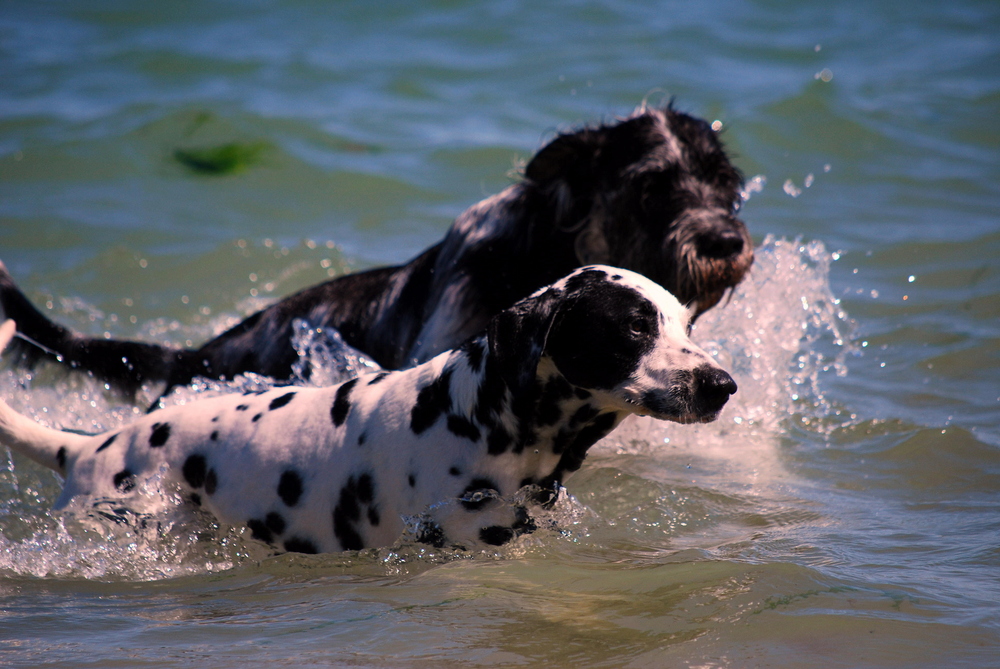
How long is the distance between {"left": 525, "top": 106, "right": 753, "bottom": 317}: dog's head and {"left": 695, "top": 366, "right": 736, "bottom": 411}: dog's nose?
140 centimetres

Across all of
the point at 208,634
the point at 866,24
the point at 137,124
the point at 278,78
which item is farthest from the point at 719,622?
the point at 866,24

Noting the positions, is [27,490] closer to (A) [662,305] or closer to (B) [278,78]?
(A) [662,305]

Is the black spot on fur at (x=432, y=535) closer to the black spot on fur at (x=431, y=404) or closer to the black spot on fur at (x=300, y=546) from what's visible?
the black spot on fur at (x=431, y=404)

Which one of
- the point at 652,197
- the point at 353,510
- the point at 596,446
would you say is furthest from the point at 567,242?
the point at 353,510

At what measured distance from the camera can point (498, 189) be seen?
37.4 feet

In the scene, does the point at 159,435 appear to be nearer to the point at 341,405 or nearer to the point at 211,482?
the point at 211,482

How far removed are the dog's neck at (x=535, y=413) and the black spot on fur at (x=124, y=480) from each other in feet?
4.82

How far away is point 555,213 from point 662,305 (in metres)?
1.63

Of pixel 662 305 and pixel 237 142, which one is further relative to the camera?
pixel 237 142

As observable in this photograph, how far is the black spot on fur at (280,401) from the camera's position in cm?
448

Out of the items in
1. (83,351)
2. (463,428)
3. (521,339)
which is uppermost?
(521,339)

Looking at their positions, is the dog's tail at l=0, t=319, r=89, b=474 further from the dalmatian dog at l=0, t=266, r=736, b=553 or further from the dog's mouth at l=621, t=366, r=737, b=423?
the dog's mouth at l=621, t=366, r=737, b=423

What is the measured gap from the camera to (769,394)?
6.13 metres

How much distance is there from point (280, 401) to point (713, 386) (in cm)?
197
